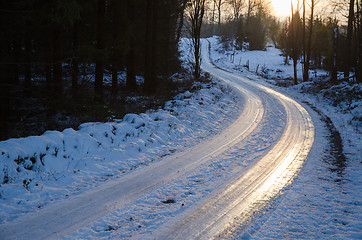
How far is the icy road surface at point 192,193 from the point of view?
3.49 m

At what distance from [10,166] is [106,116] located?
5.36 meters

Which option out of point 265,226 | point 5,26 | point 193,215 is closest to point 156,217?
point 193,215

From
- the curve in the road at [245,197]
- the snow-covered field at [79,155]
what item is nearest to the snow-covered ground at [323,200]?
the curve in the road at [245,197]

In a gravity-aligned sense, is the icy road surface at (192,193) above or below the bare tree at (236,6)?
below

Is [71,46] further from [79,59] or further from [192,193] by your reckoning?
[192,193]

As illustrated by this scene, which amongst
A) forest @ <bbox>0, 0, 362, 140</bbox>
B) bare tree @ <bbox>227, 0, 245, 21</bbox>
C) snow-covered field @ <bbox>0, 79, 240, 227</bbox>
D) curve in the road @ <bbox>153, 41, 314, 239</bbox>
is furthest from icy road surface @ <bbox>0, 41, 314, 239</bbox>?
bare tree @ <bbox>227, 0, 245, 21</bbox>

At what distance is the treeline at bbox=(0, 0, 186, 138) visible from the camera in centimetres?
865

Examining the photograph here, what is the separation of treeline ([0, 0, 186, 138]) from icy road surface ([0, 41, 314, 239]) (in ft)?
15.8

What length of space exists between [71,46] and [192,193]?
15843 millimetres

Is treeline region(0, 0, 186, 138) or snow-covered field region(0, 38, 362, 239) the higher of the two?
treeline region(0, 0, 186, 138)

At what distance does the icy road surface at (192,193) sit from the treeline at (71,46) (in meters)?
4.82

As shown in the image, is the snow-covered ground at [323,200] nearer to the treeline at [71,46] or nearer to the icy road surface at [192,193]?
the icy road surface at [192,193]

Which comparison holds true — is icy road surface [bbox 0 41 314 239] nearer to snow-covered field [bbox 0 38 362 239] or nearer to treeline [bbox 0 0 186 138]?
snow-covered field [bbox 0 38 362 239]

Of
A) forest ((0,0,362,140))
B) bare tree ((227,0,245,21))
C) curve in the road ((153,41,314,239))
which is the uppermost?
bare tree ((227,0,245,21))
